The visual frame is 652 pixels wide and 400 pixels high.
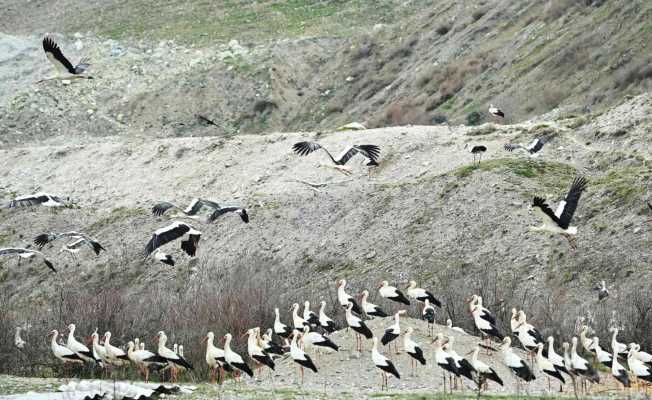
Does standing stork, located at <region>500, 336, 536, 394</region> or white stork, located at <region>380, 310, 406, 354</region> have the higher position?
white stork, located at <region>380, 310, 406, 354</region>

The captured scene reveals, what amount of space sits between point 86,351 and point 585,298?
1297 centimetres

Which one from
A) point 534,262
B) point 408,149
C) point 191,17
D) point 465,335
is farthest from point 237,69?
point 465,335

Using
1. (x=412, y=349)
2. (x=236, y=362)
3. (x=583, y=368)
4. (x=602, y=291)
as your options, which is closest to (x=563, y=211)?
(x=412, y=349)

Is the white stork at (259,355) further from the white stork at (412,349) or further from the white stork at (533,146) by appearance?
the white stork at (533,146)

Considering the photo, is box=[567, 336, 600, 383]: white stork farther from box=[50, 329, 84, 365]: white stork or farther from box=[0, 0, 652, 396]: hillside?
box=[50, 329, 84, 365]: white stork

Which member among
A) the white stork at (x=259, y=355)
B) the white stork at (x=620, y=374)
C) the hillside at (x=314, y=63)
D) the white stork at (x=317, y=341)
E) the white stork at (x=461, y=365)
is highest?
the hillside at (x=314, y=63)

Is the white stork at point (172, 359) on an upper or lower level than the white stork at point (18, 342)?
lower

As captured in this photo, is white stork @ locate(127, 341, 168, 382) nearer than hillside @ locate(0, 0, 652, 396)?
Yes

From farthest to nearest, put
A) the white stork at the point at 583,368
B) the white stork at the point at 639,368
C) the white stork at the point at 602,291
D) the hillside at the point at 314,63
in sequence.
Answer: the hillside at the point at 314,63
the white stork at the point at 602,291
the white stork at the point at 639,368
the white stork at the point at 583,368

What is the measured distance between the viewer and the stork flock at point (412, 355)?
21.7m

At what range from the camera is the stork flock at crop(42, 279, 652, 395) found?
71.2 feet

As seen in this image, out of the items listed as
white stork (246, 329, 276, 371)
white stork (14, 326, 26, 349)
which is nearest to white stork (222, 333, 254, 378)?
white stork (246, 329, 276, 371)

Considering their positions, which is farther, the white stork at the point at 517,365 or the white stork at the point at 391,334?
the white stork at the point at 391,334

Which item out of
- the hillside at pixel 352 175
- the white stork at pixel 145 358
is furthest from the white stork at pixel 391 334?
the hillside at pixel 352 175
